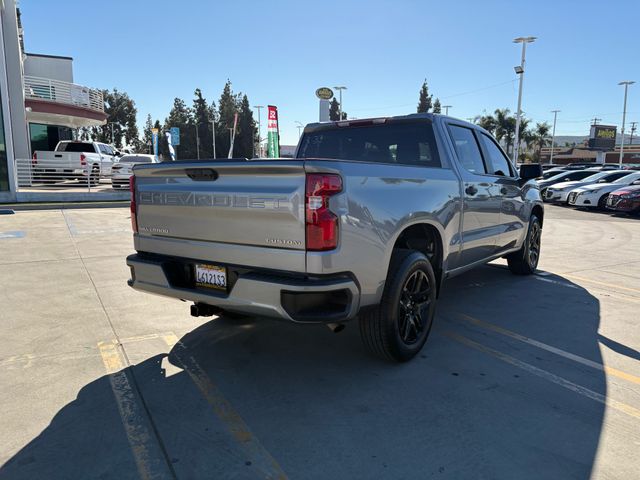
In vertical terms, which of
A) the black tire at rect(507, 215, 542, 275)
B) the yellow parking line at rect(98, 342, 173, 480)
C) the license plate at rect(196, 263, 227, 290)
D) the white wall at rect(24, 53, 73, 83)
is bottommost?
the yellow parking line at rect(98, 342, 173, 480)

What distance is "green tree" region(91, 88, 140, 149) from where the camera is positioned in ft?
222

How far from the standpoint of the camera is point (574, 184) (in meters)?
20.4

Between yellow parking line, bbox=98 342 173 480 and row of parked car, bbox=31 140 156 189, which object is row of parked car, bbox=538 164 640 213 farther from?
row of parked car, bbox=31 140 156 189

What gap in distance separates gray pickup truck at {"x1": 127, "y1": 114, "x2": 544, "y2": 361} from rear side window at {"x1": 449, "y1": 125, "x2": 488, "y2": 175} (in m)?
0.04

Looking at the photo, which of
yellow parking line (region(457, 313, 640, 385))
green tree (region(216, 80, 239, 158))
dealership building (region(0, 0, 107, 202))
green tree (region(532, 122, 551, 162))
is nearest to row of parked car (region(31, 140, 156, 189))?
dealership building (region(0, 0, 107, 202))

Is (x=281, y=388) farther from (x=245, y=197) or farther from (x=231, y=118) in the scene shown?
(x=231, y=118)

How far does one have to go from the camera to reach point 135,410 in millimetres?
3010

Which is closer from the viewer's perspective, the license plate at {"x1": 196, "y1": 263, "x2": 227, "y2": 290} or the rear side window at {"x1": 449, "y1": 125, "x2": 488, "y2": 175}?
the license plate at {"x1": 196, "y1": 263, "x2": 227, "y2": 290}

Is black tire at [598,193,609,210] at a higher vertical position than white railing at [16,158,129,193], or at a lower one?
lower

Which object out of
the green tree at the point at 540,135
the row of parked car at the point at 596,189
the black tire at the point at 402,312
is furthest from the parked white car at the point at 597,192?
the green tree at the point at 540,135

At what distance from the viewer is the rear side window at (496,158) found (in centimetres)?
552

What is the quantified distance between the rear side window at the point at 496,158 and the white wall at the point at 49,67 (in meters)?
32.8

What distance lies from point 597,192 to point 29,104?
2713 centimetres

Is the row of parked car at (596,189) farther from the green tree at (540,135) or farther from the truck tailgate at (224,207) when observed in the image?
the green tree at (540,135)
